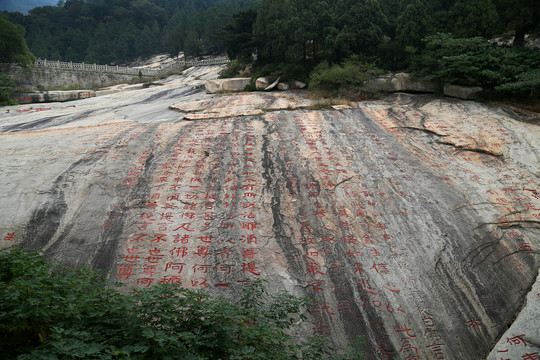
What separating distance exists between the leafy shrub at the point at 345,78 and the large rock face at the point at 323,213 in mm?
2992

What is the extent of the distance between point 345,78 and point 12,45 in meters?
19.3

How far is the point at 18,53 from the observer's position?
64.5ft

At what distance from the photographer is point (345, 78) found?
11.2m

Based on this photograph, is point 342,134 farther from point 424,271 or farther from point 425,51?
point 425,51

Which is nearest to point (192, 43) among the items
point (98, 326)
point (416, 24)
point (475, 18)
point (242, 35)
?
point (242, 35)

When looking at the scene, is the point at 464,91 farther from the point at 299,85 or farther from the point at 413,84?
the point at 299,85

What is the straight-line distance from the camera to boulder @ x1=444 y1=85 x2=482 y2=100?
931 centimetres

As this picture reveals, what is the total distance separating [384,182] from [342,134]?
196 cm

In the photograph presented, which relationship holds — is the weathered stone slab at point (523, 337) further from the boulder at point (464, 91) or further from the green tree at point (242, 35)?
the green tree at point (242, 35)

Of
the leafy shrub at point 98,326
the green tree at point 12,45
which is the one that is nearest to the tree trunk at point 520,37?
the leafy shrub at point 98,326

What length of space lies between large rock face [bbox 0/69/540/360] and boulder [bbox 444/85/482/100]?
84cm

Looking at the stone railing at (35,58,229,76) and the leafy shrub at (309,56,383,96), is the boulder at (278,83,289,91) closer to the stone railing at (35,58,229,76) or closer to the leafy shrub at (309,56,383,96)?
the leafy shrub at (309,56,383,96)

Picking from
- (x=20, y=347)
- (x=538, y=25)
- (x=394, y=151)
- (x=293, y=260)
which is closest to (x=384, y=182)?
(x=394, y=151)

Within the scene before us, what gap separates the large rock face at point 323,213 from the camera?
180 inches
